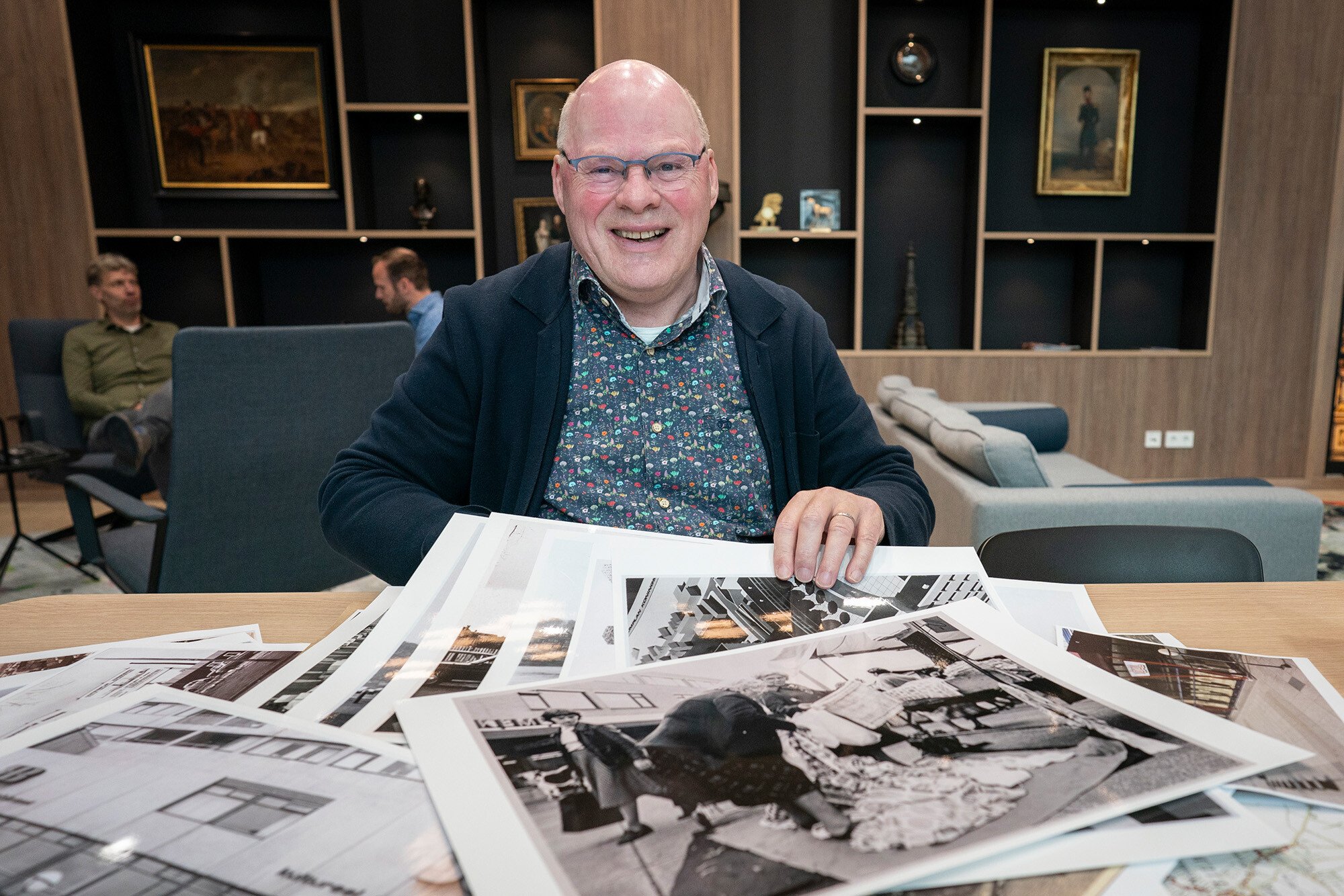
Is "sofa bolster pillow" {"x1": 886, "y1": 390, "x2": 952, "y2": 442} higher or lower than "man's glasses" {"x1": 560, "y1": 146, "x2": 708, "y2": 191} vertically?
lower

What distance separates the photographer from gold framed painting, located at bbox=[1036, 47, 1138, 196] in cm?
415

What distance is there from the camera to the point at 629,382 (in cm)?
113

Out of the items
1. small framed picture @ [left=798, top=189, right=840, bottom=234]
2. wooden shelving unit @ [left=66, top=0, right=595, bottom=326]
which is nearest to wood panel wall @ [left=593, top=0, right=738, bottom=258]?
wooden shelving unit @ [left=66, top=0, right=595, bottom=326]

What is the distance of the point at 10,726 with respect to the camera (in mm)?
470

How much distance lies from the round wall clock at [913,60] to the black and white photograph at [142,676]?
4.34 metres

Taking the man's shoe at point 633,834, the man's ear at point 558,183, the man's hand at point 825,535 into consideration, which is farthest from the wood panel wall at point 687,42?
the man's shoe at point 633,834

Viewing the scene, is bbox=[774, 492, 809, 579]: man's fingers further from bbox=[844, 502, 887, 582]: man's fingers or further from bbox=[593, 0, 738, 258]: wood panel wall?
bbox=[593, 0, 738, 258]: wood panel wall

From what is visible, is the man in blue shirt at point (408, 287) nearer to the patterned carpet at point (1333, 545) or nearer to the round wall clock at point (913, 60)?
the round wall clock at point (913, 60)

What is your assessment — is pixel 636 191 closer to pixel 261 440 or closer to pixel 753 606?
pixel 753 606

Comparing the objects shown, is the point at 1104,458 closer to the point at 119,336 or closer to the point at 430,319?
the point at 430,319

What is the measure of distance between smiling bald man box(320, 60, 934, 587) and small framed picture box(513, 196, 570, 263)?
10.1 ft

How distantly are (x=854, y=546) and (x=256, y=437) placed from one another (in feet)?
4.52

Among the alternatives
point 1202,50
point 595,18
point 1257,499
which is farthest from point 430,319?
point 1202,50

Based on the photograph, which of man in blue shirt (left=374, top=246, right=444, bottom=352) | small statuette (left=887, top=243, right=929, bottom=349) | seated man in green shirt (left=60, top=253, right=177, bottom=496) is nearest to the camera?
seated man in green shirt (left=60, top=253, right=177, bottom=496)
